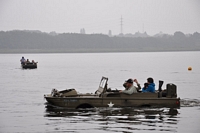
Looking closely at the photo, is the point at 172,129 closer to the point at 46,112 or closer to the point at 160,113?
the point at 160,113

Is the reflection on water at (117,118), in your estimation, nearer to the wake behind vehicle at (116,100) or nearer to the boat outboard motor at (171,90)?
the wake behind vehicle at (116,100)

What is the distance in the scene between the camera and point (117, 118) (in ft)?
65.8

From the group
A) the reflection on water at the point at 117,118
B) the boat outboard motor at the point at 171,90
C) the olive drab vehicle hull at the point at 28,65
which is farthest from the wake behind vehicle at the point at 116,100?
the olive drab vehicle hull at the point at 28,65

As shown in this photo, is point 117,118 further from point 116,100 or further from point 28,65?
point 28,65

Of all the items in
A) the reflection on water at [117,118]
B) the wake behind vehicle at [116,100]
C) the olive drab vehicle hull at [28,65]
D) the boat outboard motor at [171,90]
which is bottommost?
the reflection on water at [117,118]

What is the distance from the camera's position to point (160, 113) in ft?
70.0

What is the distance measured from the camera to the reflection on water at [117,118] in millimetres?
17938

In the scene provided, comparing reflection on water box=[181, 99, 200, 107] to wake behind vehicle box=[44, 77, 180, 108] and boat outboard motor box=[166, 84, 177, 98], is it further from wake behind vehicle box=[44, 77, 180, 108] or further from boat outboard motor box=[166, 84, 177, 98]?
wake behind vehicle box=[44, 77, 180, 108]

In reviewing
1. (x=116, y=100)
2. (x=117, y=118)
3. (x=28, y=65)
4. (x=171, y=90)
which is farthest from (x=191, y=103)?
(x=28, y=65)

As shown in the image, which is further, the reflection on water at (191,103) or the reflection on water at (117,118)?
the reflection on water at (191,103)

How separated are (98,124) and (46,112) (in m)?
4.31

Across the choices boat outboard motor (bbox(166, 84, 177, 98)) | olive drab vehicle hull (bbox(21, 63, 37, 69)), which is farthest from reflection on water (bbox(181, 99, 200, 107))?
olive drab vehicle hull (bbox(21, 63, 37, 69))

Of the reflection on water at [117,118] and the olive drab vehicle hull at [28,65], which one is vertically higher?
the olive drab vehicle hull at [28,65]

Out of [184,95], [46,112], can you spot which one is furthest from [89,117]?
[184,95]
